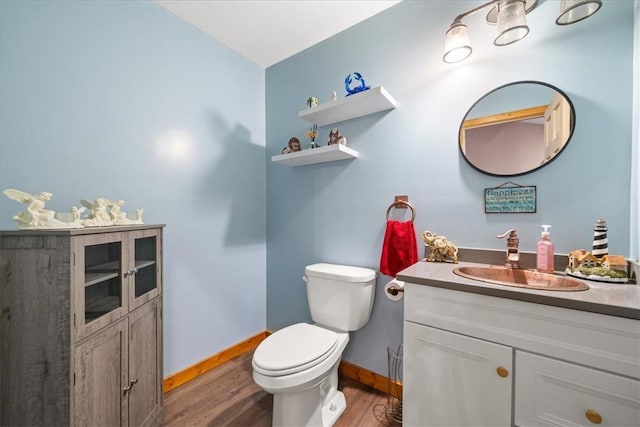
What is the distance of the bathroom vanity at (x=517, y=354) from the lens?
0.69 metres

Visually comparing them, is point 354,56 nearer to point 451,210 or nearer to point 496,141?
point 496,141

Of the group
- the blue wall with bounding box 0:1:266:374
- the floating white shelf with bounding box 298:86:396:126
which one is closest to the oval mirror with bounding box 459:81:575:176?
the floating white shelf with bounding box 298:86:396:126

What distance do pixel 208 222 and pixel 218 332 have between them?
858 mm

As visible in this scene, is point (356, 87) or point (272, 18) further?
point (272, 18)

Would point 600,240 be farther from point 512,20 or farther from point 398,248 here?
point 512,20

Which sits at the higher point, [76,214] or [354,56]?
[354,56]

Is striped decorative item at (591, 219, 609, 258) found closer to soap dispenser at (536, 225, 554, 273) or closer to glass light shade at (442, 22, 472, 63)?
soap dispenser at (536, 225, 554, 273)

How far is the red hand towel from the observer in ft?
4.67

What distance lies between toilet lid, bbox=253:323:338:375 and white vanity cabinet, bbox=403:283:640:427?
418 millimetres

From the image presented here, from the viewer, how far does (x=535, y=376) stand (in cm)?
80

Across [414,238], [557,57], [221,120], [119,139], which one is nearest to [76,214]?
[119,139]

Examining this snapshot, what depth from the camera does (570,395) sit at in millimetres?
744

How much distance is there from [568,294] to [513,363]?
0.29 meters

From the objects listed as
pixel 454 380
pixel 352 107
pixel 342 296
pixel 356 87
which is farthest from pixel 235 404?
pixel 356 87
